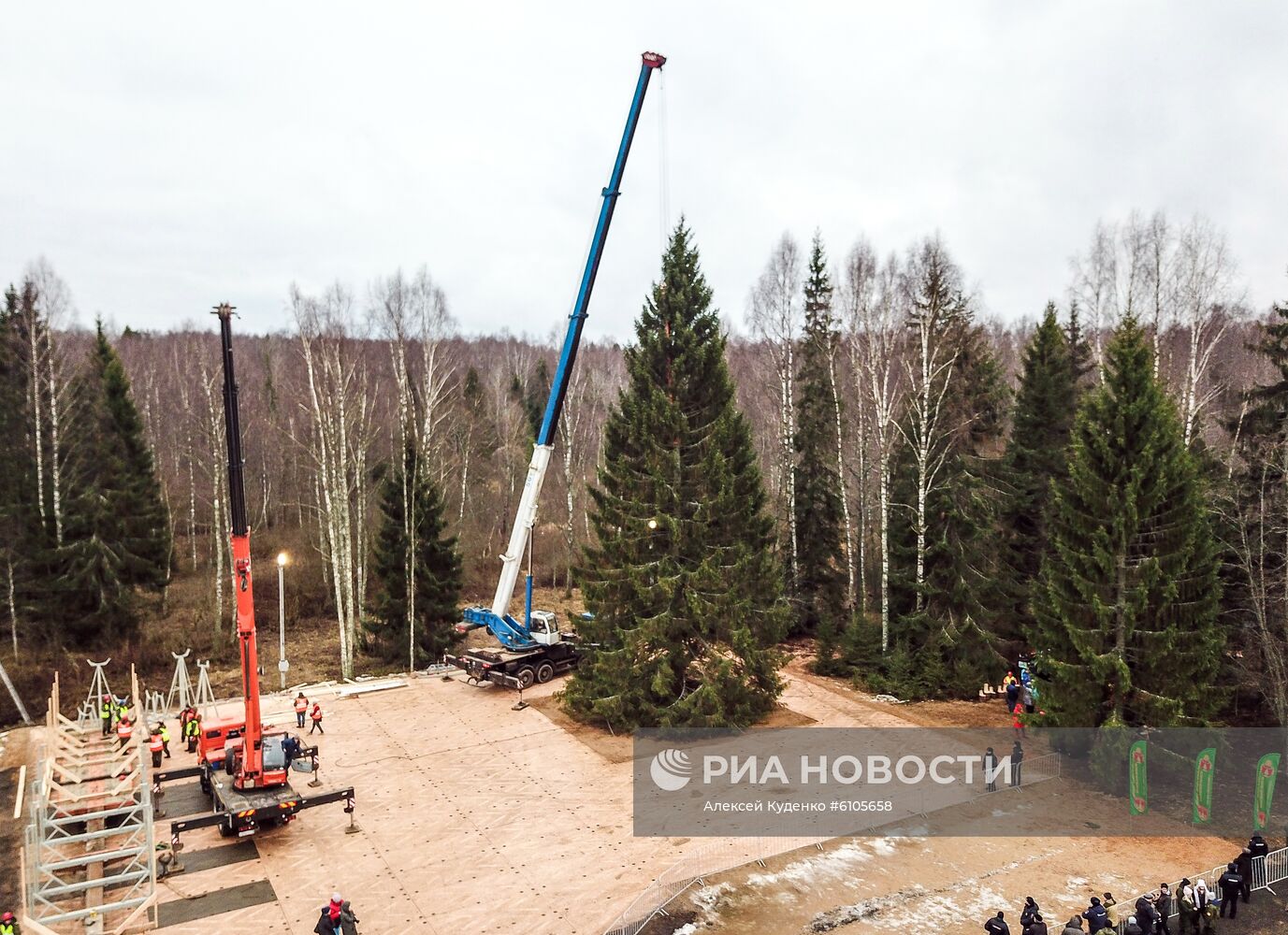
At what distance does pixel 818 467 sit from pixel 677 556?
11.3m

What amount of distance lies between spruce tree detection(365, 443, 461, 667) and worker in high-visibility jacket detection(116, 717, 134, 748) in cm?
980

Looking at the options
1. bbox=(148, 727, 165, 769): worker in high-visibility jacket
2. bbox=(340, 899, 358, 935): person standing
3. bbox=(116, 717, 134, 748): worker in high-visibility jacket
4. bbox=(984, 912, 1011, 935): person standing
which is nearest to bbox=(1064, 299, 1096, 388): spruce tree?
bbox=(984, 912, 1011, 935): person standing

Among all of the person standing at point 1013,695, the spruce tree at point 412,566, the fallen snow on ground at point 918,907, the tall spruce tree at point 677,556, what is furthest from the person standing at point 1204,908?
the spruce tree at point 412,566

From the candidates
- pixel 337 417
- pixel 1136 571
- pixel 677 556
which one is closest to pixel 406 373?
pixel 337 417

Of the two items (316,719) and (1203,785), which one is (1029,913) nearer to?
(1203,785)

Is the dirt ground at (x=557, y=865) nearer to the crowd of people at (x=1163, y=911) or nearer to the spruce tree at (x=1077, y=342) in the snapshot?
the crowd of people at (x=1163, y=911)

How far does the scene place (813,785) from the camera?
17.6 m

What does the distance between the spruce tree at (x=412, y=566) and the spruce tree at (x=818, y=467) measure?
1444cm

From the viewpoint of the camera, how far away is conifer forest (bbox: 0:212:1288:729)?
17297 mm

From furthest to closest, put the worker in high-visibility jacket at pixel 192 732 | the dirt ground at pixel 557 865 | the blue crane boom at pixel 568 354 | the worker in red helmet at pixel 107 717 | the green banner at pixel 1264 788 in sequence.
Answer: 1. the blue crane boom at pixel 568 354
2. the worker in red helmet at pixel 107 717
3. the worker in high-visibility jacket at pixel 192 732
4. the green banner at pixel 1264 788
5. the dirt ground at pixel 557 865

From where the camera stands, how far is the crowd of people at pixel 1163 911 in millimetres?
10859

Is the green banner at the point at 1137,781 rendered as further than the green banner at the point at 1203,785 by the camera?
Yes

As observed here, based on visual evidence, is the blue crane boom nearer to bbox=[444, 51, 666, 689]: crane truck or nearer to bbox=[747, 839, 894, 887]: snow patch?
bbox=[444, 51, 666, 689]: crane truck

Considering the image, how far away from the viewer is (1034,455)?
2666cm
